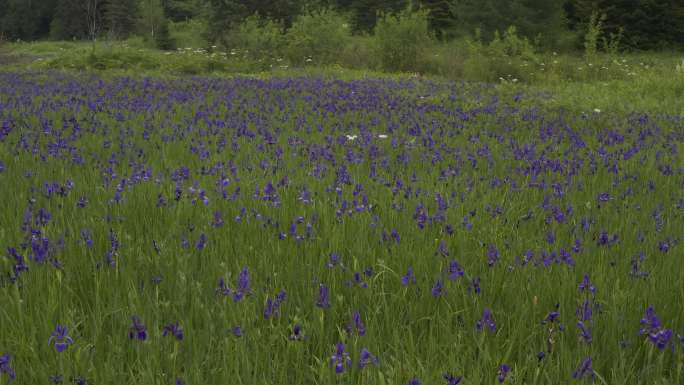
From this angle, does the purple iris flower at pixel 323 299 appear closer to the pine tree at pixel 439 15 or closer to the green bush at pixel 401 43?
the green bush at pixel 401 43

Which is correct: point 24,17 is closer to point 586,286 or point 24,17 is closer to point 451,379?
point 586,286

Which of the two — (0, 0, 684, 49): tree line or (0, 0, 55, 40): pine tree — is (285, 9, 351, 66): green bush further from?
(0, 0, 55, 40): pine tree

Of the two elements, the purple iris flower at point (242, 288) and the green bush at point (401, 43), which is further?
the green bush at point (401, 43)

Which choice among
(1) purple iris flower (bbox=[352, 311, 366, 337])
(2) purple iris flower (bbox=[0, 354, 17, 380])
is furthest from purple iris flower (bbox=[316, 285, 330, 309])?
(2) purple iris flower (bbox=[0, 354, 17, 380])

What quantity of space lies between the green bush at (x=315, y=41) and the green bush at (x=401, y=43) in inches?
80.5

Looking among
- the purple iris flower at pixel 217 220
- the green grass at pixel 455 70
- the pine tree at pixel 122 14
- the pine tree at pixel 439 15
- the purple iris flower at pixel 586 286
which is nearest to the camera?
the purple iris flower at pixel 586 286

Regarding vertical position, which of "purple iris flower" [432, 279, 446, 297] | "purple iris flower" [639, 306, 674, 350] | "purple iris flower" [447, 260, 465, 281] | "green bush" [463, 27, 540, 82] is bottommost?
"purple iris flower" [432, 279, 446, 297]

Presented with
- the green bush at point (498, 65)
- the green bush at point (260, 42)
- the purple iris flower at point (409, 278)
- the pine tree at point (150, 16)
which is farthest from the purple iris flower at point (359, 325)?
the pine tree at point (150, 16)

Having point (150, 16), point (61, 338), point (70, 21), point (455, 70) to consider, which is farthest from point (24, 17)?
point (61, 338)

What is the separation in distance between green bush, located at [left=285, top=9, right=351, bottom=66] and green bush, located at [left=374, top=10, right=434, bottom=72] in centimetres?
205

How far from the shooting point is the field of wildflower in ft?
5.66

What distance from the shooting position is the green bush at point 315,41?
71.6 feet

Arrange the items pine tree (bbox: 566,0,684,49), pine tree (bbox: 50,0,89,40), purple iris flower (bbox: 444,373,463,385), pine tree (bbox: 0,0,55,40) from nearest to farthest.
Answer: purple iris flower (bbox: 444,373,463,385) < pine tree (bbox: 566,0,684,49) < pine tree (bbox: 50,0,89,40) < pine tree (bbox: 0,0,55,40)

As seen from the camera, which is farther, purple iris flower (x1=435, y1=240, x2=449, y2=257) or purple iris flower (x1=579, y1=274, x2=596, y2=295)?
purple iris flower (x1=435, y1=240, x2=449, y2=257)
